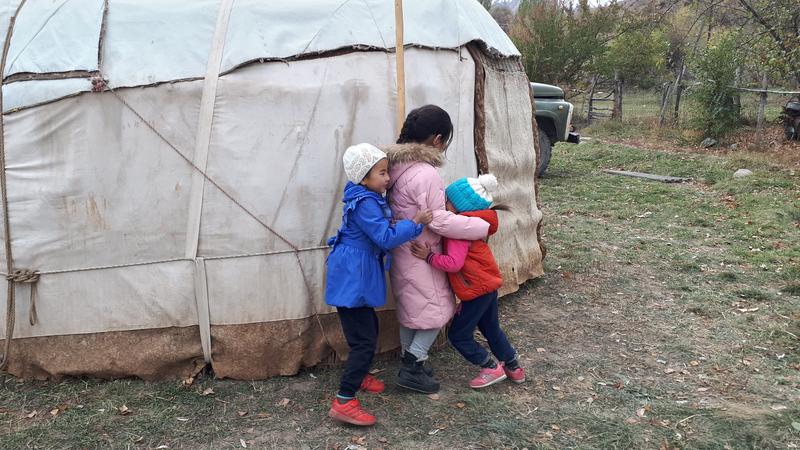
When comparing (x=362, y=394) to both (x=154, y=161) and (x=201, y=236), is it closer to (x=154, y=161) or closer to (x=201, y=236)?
(x=201, y=236)

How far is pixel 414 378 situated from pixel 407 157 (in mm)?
1225

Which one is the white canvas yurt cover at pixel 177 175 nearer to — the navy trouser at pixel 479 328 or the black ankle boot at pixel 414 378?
the black ankle boot at pixel 414 378

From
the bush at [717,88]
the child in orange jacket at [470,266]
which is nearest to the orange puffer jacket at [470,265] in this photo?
the child in orange jacket at [470,266]

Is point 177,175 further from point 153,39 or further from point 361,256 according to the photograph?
point 361,256

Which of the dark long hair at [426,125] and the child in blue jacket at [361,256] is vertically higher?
the dark long hair at [426,125]

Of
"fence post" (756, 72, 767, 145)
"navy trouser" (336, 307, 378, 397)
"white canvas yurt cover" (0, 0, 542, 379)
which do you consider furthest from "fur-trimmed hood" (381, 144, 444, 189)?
"fence post" (756, 72, 767, 145)

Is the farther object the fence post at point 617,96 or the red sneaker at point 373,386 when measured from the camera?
the fence post at point 617,96

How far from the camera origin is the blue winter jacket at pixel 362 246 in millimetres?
3137

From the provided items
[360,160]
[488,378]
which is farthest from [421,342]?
[360,160]

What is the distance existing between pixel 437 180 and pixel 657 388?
1760mm

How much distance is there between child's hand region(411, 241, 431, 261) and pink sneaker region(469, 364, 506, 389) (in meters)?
0.80

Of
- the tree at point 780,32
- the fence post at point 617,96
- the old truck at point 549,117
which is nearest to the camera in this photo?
the old truck at point 549,117

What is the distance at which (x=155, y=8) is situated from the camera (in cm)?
371

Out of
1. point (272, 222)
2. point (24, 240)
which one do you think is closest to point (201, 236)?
point (272, 222)
